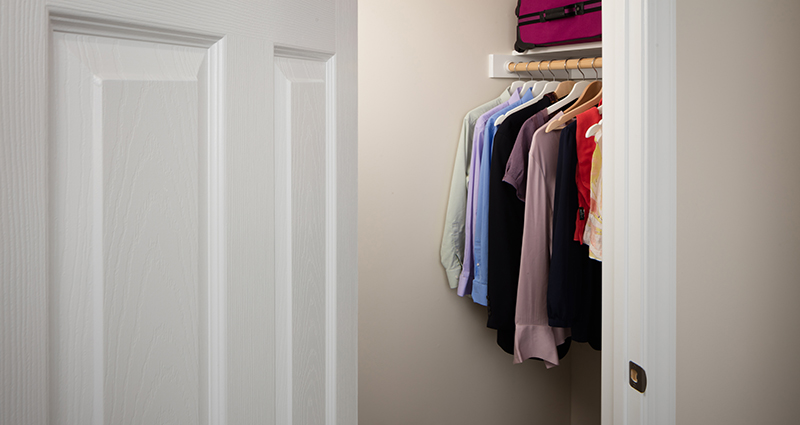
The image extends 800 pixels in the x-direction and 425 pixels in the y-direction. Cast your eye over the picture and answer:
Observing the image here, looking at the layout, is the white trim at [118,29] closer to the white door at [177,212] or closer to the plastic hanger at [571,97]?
the white door at [177,212]

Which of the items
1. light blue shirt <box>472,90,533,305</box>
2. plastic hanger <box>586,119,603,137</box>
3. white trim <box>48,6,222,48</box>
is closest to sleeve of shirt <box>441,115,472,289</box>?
light blue shirt <box>472,90,533,305</box>

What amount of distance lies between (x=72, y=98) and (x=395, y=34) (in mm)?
1335

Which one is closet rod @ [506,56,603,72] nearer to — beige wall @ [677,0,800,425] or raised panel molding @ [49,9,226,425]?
beige wall @ [677,0,800,425]

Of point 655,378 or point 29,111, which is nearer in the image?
point 29,111

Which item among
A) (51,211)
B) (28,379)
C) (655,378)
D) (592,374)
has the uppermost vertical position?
(51,211)

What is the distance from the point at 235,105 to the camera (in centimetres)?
60

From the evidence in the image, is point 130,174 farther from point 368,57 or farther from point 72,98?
point 368,57

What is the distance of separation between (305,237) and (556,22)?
Result: 138 centimetres

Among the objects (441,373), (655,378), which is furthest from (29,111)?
(441,373)

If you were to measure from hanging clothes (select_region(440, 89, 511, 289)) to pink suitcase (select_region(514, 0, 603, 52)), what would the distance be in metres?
0.26

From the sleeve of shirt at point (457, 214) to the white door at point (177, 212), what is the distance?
105cm

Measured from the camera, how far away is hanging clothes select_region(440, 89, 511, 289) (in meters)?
1.78

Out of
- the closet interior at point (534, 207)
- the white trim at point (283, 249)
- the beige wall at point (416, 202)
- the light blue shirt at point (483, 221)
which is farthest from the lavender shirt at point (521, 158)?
the white trim at point (283, 249)

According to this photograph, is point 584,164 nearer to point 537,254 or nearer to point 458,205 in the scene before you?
point 537,254
